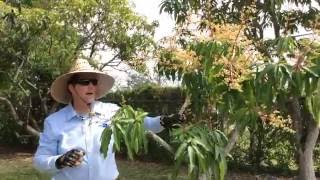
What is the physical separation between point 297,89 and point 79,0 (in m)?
7.55

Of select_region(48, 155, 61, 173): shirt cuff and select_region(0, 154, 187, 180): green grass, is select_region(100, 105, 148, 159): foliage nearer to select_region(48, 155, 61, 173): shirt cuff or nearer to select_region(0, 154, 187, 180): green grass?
select_region(48, 155, 61, 173): shirt cuff

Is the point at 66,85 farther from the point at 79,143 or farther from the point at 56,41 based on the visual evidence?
the point at 56,41

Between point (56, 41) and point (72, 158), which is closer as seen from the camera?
point (72, 158)

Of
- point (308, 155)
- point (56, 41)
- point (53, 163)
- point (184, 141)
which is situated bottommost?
point (308, 155)

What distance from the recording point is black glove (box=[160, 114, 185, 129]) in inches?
98.2

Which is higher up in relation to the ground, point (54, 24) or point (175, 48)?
point (54, 24)

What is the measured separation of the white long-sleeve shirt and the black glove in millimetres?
60

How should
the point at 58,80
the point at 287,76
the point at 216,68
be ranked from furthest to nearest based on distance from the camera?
1. the point at 58,80
2. the point at 216,68
3. the point at 287,76

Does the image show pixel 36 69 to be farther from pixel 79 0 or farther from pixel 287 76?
pixel 287 76

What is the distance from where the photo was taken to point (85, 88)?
2758 mm

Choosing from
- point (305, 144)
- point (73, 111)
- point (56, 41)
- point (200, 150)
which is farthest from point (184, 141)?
point (56, 41)

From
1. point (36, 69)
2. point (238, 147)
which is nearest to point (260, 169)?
point (238, 147)

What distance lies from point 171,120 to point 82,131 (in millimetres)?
461

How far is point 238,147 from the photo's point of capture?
918 centimetres
